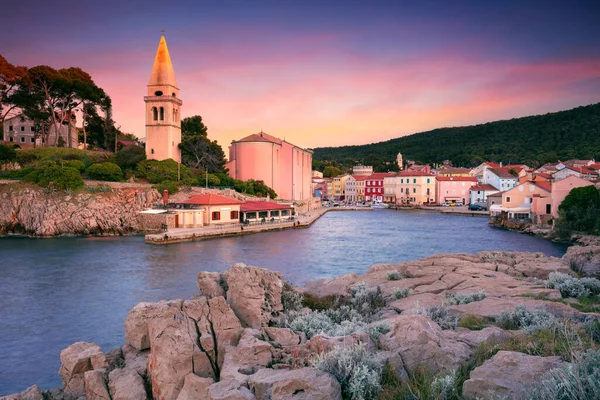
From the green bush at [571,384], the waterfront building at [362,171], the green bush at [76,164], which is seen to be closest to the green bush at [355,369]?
the green bush at [571,384]

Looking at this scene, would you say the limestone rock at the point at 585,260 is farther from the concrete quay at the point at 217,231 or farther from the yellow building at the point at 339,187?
the yellow building at the point at 339,187

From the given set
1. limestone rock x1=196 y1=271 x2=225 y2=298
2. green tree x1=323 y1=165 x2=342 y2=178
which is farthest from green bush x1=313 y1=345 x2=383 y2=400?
green tree x1=323 y1=165 x2=342 y2=178

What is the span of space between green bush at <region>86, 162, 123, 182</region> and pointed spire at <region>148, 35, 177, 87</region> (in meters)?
8.76

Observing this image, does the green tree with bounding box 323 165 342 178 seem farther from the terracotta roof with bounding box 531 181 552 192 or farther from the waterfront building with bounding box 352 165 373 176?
the terracotta roof with bounding box 531 181 552 192

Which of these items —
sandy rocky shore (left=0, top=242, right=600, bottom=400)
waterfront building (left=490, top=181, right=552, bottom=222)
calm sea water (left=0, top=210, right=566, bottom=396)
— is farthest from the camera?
waterfront building (left=490, top=181, right=552, bottom=222)

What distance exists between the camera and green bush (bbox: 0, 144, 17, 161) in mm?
29938

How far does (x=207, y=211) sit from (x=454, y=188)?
38.4 m

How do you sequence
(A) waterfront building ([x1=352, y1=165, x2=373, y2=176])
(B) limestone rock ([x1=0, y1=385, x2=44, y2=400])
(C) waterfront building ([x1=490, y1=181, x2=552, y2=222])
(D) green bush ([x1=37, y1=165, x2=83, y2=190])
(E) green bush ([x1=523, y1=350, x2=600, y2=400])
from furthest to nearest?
1. (A) waterfront building ([x1=352, y1=165, x2=373, y2=176])
2. (C) waterfront building ([x1=490, y1=181, x2=552, y2=222])
3. (D) green bush ([x1=37, y1=165, x2=83, y2=190])
4. (B) limestone rock ([x1=0, y1=385, x2=44, y2=400])
5. (E) green bush ([x1=523, y1=350, x2=600, y2=400])

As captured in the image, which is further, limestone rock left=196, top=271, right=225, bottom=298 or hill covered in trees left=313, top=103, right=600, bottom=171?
hill covered in trees left=313, top=103, right=600, bottom=171

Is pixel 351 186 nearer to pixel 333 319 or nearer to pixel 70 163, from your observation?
pixel 70 163

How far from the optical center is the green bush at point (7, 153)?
29938 mm

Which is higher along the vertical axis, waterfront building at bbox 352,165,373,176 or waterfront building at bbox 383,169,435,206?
waterfront building at bbox 352,165,373,176

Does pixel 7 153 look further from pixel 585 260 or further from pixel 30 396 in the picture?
pixel 585 260

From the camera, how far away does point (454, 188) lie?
5519cm
